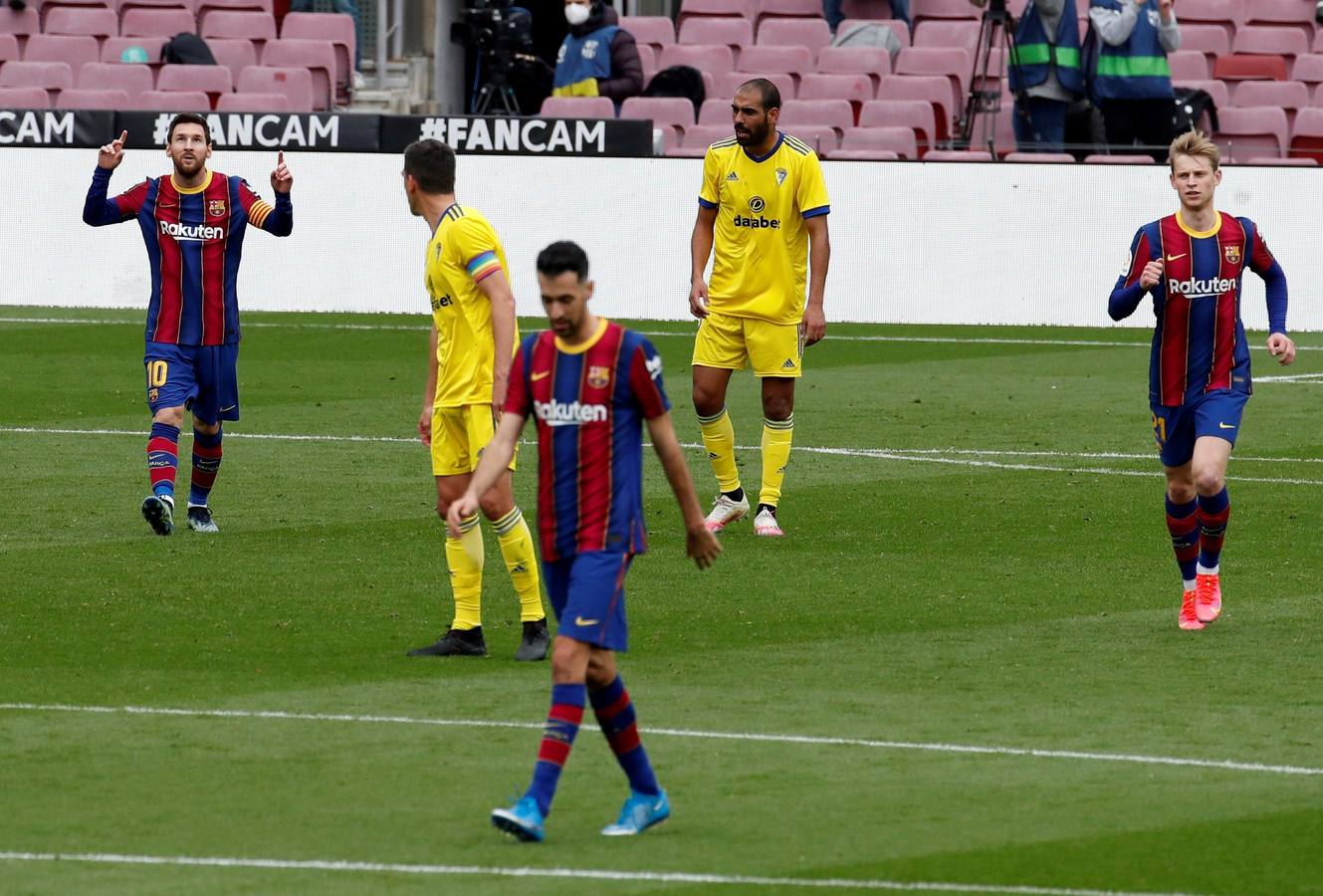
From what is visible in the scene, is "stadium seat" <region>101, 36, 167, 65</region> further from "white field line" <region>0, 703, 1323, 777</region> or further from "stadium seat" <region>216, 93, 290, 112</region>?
"white field line" <region>0, 703, 1323, 777</region>

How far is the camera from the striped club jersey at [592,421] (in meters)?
6.92

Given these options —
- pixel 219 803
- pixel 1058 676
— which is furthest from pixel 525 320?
pixel 219 803

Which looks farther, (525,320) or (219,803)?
(525,320)

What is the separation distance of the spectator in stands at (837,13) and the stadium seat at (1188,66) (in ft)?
10.5

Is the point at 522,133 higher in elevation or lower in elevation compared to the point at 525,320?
higher

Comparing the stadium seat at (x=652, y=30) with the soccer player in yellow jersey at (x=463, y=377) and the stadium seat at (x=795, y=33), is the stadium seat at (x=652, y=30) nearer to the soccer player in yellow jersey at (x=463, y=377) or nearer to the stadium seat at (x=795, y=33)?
the stadium seat at (x=795, y=33)

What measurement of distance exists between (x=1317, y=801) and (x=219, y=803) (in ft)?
10.5

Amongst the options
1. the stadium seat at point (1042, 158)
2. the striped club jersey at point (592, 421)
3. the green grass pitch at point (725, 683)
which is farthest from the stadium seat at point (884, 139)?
the striped club jersey at point (592, 421)

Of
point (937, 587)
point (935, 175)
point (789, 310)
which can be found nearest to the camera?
point (937, 587)

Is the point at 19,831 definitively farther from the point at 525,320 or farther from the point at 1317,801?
the point at 525,320

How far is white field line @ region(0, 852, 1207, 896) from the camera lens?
20.5ft

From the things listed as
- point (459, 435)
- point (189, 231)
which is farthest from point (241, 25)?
point (459, 435)

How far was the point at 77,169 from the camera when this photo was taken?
2520 centimetres

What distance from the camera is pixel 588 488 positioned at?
6953mm
